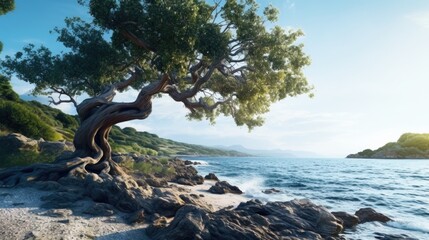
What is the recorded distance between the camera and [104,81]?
26.6 metres

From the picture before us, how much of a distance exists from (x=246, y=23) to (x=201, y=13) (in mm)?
2870

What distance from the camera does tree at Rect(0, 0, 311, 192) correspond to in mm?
17750

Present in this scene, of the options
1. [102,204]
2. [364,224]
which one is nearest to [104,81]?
[102,204]

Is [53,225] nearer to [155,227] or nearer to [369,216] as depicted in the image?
[155,227]

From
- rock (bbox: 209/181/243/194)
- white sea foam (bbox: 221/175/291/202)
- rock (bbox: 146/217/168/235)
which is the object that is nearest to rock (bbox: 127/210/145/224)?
rock (bbox: 146/217/168/235)

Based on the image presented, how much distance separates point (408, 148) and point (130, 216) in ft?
577

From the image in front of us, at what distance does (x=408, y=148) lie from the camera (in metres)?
157

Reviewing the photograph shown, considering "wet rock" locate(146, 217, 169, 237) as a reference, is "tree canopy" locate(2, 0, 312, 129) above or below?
above

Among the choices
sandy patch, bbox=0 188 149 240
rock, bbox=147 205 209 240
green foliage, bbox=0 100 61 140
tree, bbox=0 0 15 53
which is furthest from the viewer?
tree, bbox=0 0 15 53

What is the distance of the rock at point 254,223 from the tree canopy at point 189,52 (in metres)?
9.39

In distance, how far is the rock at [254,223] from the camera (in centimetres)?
1034

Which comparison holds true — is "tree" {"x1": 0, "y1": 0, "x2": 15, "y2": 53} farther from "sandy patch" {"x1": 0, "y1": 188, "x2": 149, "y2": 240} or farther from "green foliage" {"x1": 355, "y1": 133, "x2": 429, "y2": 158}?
"green foliage" {"x1": 355, "y1": 133, "x2": 429, "y2": 158}

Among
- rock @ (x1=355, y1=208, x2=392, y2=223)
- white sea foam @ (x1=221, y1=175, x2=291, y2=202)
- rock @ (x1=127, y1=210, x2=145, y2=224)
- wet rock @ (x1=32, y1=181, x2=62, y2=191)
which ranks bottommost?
white sea foam @ (x1=221, y1=175, x2=291, y2=202)

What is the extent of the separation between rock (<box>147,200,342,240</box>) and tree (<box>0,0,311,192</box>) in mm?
8729
